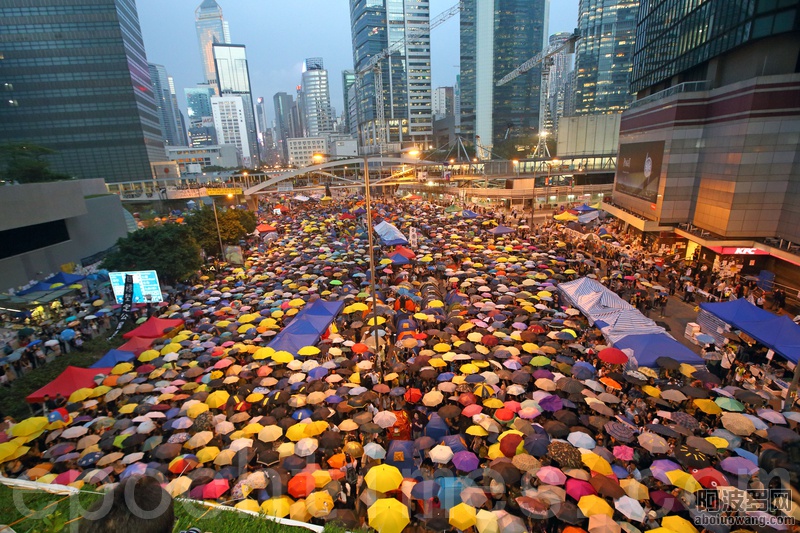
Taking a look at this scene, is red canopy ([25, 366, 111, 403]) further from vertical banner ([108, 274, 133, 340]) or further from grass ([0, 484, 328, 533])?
grass ([0, 484, 328, 533])

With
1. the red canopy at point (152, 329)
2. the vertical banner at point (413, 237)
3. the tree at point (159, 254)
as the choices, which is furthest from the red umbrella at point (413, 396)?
the tree at point (159, 254)

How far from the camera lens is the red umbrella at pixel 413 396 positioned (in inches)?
438

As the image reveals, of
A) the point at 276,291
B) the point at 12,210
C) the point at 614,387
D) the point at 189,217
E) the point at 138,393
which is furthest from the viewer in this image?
the point at 189,217

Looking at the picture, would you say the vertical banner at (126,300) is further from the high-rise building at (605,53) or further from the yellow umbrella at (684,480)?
the high-rise building at (605,53)

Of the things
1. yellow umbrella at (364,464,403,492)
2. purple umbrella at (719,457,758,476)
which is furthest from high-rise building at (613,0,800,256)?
yellow umbrella at (364,464,403,492)

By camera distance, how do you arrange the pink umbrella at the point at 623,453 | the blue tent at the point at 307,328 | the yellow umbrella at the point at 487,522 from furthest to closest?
1. the blue tent at the point at 307,328
2. the pink umbrella at the point at 623,453
3. the yellow umbrella at the point at 487,522

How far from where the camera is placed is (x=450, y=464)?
29.5 feet

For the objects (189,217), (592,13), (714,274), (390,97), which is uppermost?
(592,13)

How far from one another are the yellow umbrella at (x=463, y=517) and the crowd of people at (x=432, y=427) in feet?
0.10

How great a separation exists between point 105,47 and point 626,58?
128m

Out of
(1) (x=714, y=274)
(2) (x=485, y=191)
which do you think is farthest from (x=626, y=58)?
(1) (x=714, y=274)

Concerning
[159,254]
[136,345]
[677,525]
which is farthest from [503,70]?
[677,525]

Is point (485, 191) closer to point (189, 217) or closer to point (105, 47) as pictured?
point (189, 217)

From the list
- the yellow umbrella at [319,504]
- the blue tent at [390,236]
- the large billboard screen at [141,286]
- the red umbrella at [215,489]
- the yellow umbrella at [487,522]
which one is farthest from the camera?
the blue tent at [390,236]
